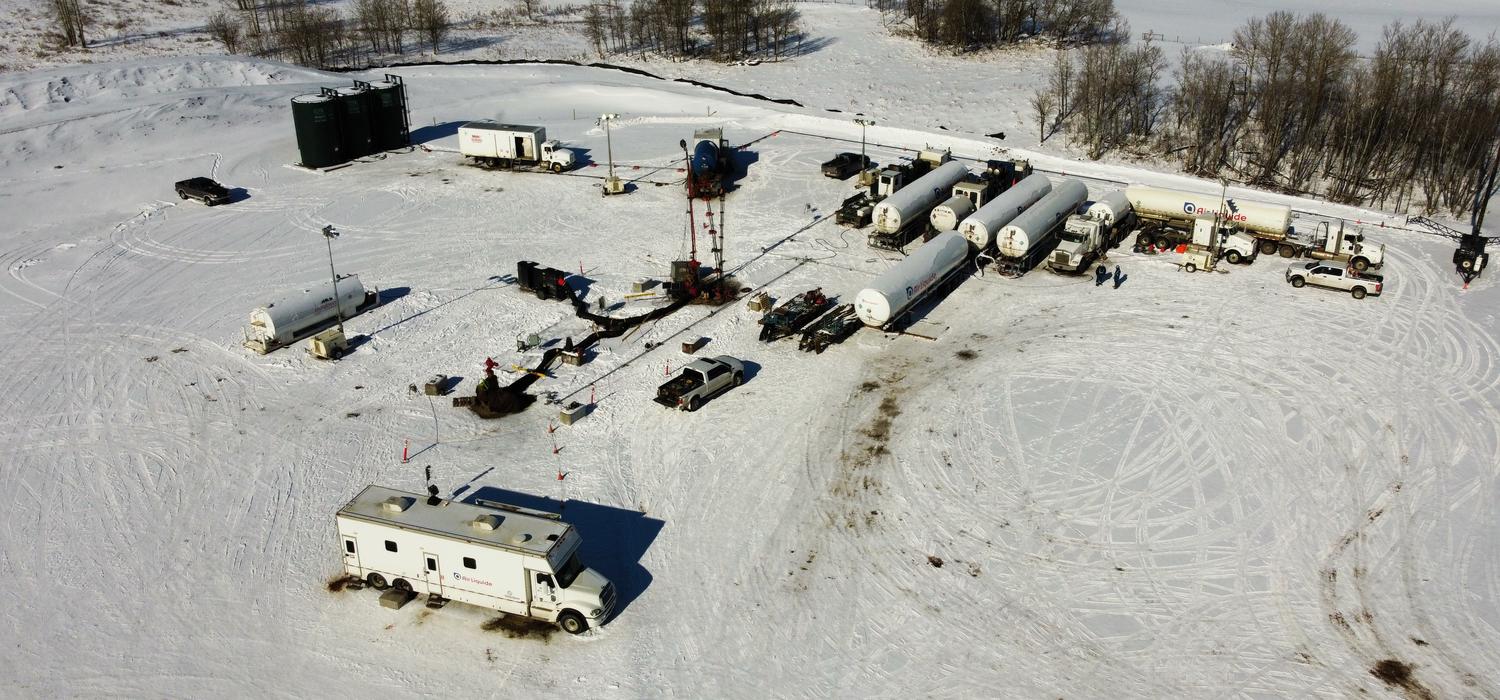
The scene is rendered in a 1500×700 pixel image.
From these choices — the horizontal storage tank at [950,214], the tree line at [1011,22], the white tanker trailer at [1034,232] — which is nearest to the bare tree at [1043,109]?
the tree line at [1011,22]

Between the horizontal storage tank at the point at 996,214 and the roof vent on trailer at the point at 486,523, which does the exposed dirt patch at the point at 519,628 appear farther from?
the horizontal storage tank at the point at 996,214

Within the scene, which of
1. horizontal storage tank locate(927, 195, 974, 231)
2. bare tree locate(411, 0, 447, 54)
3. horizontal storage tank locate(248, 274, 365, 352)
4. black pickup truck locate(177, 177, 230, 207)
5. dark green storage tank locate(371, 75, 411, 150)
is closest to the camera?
horizontal storage tank locate(248, 274, 365, 352)

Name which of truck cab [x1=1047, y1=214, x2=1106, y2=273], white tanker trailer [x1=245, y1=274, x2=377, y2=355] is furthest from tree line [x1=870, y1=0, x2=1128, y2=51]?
white tanker trailer [x1=245, y1=274, x2=377, y2=355]

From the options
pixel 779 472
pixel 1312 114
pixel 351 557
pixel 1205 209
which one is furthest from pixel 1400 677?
pixel 1312 114

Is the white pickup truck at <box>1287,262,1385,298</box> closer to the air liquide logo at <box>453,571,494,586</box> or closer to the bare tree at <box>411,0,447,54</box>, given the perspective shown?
the air liquide logo at <box>453,571,494,586</box>

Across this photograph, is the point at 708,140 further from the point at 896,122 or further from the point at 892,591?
the point at 892,591

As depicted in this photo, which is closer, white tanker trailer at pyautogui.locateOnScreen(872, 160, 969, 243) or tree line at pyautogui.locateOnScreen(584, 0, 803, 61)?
white tanker trailer at pyautogui.locateOnScreen(872, 160, 969, 243)

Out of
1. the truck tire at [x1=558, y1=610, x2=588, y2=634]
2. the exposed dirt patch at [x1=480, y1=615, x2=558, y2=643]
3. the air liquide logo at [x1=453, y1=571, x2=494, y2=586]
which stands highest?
the air liquide logo at [x1=453, y1=571, x2=494, y2=586]

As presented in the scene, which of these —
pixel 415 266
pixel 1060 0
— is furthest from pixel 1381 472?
pixel 1060 0
